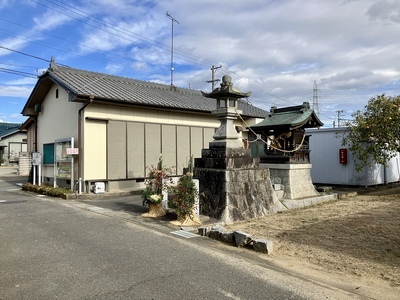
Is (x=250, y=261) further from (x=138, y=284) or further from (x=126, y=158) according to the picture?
(x=126, y=158)

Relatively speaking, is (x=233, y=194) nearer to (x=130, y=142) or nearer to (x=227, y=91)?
(x=227, y=91)

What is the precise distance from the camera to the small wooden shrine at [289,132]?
1151 centimetres

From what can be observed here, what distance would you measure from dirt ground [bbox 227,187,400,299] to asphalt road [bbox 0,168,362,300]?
681mm

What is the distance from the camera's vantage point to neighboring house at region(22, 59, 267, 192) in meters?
12.9

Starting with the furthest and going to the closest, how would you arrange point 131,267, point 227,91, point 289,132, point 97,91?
point 97,91 → point 289,132 → point 227,91 → point 131,267

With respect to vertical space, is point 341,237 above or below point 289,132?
below

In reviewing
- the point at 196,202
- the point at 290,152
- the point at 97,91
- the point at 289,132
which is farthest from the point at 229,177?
the point at 97,91

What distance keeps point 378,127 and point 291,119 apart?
3.91m

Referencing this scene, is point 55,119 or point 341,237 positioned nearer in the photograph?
point 341,237

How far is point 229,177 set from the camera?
28.0 feet

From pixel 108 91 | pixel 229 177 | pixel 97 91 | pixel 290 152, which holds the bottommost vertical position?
pixel 229 177

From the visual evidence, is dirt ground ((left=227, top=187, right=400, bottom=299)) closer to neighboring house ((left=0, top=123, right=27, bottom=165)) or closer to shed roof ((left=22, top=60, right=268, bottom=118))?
shed roof ((left=22, top=60, right=268, bottom=118))


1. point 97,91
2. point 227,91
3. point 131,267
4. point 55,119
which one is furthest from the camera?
point 55,119

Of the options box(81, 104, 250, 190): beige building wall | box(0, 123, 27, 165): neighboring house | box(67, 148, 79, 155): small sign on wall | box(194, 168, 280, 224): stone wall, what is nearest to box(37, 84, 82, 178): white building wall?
box(67, 148, 79, 155): small sign on wall
